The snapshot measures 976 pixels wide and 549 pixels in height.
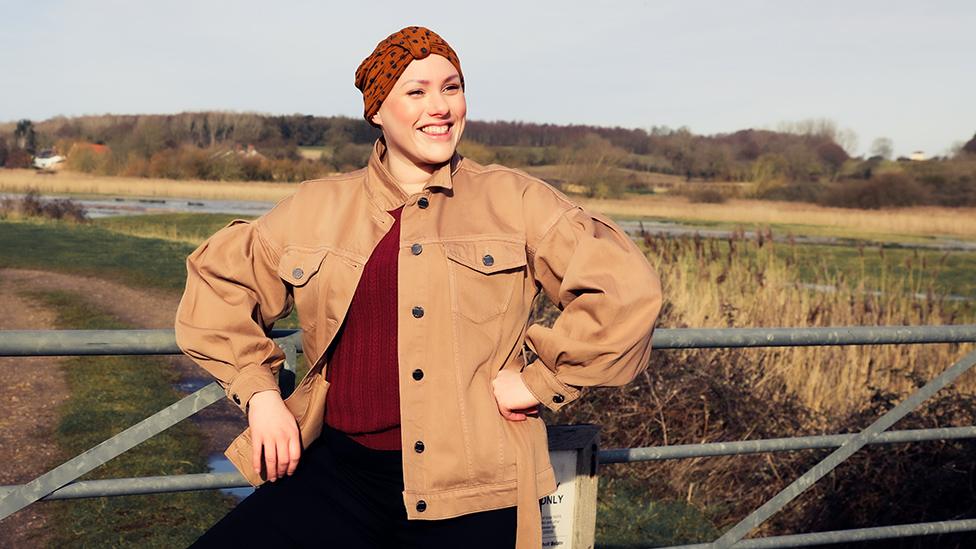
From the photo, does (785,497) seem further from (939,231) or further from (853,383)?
(939,231)

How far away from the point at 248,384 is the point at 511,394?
588 mm

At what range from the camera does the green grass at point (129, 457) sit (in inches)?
227

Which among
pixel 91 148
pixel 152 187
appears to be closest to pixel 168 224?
pixel 152 187

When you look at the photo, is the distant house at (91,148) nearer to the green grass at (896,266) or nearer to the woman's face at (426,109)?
the green grass at (896,266)

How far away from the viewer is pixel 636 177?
231 ft

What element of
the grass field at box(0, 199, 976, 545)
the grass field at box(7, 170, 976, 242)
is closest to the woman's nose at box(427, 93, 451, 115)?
the grass field at box(0, 199, 976, 545)

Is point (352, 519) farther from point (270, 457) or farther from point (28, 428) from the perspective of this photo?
point (28, 428)

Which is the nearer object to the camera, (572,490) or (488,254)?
(488,254)

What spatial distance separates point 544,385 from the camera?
2.22 meters

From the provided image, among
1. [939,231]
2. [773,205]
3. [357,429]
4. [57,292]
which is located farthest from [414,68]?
[773,205]

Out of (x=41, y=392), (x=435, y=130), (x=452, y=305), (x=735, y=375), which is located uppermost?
(x=435, y=130)

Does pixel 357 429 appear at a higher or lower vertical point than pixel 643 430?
higher

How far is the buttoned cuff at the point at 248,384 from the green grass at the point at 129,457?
3596mm

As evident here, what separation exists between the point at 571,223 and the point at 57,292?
14.0 metres
